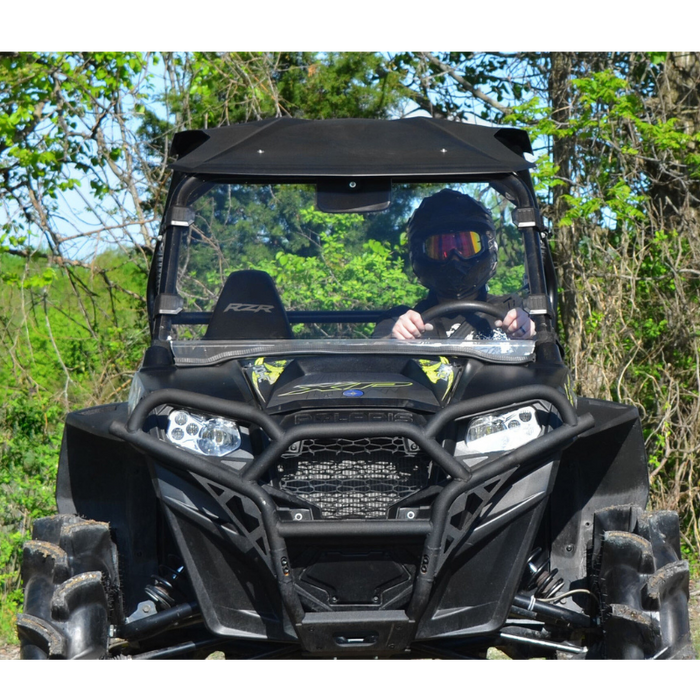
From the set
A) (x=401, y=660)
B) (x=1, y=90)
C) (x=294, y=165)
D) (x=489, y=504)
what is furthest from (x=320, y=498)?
(x=1, y=90)

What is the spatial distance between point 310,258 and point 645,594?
2.00 m

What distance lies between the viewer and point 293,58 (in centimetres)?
931

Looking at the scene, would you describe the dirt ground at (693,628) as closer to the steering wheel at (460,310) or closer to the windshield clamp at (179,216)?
the steering wheel at (460,310)

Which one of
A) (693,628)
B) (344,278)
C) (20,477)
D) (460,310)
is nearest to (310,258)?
(344,278)

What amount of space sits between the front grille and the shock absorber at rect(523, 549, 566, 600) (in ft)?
2.60

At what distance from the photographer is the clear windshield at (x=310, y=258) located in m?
3.99

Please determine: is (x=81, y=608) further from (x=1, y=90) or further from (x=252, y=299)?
(x=1, y=90)

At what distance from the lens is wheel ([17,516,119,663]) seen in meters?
3.01

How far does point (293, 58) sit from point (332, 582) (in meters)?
7.35

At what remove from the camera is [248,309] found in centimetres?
399

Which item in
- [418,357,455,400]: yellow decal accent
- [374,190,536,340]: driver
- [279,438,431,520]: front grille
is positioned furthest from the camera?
[374,190,536,340]: driver

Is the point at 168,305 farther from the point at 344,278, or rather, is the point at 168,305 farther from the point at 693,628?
the point at 693,628

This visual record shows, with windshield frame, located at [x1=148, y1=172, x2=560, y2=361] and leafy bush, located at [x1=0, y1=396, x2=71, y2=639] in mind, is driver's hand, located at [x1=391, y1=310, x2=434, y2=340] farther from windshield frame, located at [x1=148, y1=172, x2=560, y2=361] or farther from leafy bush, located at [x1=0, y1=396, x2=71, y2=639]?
leafy bush, located at [x1=0, y1=396, x2=71, y2=639]

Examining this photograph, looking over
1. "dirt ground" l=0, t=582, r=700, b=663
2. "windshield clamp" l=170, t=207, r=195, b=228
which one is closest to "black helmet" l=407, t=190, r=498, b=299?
"windshield clamp" l=170, t=207, r=195, b=228
